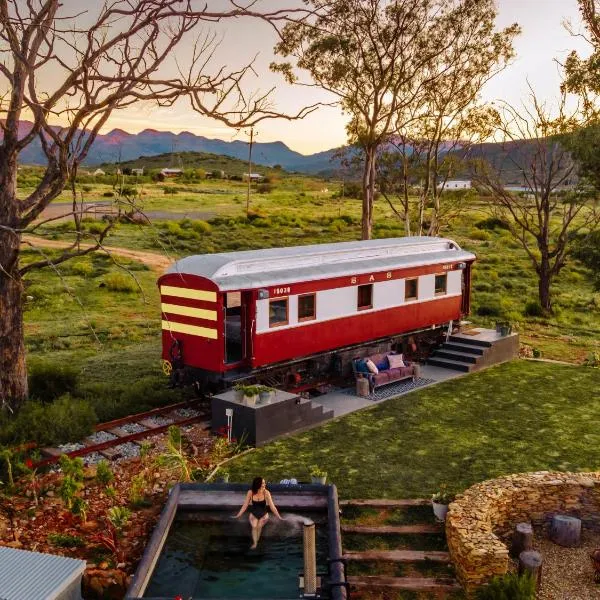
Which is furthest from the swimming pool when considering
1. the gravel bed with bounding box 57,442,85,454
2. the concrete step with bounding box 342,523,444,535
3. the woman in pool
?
the gravel bed with bounding box 57,442,85,454

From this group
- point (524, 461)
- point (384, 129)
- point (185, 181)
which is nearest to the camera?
point (524, 461)

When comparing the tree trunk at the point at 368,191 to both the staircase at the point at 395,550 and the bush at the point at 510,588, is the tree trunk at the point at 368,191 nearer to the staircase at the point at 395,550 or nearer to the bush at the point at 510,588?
the staircase at the point at 395,550

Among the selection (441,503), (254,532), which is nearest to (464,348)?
(441,503)

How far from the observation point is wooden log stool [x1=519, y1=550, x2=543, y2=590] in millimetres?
9391

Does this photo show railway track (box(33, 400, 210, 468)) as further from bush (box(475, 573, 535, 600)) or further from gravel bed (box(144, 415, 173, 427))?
bush (box(475, 573, 535, 600))

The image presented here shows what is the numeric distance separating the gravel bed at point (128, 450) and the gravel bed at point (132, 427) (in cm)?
74

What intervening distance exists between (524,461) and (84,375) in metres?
12.8

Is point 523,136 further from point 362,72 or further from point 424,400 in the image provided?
point 424,400

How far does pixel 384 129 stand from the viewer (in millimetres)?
30844

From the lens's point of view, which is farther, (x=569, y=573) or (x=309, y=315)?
(x=309, y=315)

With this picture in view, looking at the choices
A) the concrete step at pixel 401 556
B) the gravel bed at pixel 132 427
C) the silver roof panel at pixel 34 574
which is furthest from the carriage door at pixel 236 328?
the silver roof panel at pixel 34 574

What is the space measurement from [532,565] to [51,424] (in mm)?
9833

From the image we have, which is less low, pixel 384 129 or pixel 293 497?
pixel 384 129

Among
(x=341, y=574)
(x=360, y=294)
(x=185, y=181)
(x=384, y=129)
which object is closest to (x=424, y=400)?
(x=360, y=294)
